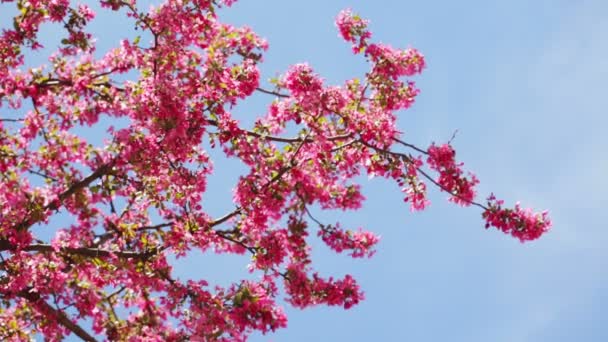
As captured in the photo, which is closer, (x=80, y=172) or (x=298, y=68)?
(x=80, y=172)

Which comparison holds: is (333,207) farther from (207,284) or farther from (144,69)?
(144,69)

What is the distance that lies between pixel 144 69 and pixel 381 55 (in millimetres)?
4290

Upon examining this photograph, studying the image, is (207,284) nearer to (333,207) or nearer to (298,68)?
(333,207)

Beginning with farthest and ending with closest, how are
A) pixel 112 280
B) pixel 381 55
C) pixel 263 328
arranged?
pixel 381 55, pixel 112 280, pixel 263 328

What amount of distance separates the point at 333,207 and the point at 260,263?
182 cm

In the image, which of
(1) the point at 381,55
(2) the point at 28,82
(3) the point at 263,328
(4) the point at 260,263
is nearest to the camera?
(3) the point at 263,328

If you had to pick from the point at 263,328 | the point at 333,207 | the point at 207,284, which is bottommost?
the point at 263,328

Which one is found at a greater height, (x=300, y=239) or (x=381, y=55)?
(x=381, y=55)

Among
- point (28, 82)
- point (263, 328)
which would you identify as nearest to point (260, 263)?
point (263, 328)

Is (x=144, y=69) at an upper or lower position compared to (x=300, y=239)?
upper

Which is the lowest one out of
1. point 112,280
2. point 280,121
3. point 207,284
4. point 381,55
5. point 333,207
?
point 207,284

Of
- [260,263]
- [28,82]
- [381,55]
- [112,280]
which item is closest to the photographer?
[28,82]

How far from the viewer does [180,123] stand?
11359 millimetres

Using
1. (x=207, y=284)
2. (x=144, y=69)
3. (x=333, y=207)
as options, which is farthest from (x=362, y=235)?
(x=144, y=69)
